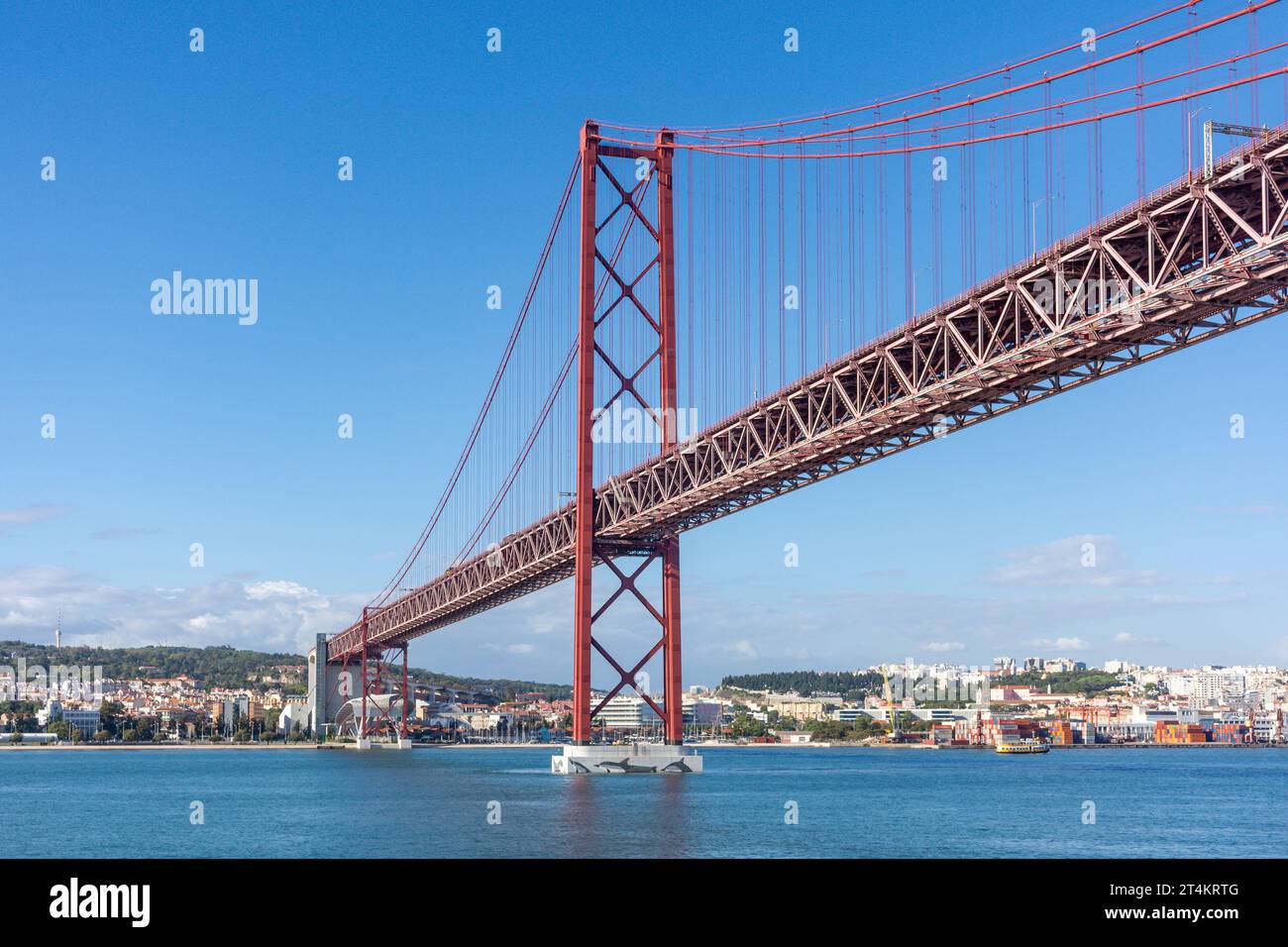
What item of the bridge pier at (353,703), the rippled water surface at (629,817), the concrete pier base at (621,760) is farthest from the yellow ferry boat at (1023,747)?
the concrete pier base at (621,760)

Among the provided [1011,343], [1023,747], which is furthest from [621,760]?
[1023,747]

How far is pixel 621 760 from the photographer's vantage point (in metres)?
45.3

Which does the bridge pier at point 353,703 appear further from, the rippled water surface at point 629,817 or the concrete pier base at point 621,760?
the concrete pier base at point 621,760

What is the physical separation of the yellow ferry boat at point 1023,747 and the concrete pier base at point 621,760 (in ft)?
317

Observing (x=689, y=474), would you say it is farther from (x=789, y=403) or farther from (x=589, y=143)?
(x=589, y=143)

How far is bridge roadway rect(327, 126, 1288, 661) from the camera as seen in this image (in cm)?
2292

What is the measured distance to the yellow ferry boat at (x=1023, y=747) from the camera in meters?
136

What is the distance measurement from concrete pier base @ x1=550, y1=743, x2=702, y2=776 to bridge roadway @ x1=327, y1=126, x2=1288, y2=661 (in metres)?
6.29

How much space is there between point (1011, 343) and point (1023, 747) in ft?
376

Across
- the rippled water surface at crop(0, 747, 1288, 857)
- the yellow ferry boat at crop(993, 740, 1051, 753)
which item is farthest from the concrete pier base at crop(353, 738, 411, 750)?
the yellow ferry boat at crop(993, 740, 1051, 753)
